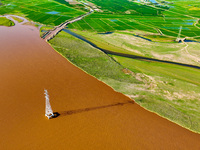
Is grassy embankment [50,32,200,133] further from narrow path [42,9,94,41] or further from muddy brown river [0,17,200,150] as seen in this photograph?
narrow path [42,9,94,41]

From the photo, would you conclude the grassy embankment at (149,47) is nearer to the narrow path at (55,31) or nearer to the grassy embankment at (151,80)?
the grassy embankment at (151,80)

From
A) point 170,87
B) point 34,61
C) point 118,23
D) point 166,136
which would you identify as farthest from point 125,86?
point 118,23

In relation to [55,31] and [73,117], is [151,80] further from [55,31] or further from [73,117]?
[55,31]

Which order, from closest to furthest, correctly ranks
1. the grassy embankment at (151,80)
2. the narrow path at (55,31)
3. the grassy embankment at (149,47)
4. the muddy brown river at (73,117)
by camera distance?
1. the muddy brown river at (73,117)
2. the grassy embankment at (151,80)
3. the grassy embankment at (149,47)
4. the narrow path at (55,31)

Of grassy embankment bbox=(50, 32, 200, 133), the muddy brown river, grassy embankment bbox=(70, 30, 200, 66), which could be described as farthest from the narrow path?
the muddy brown river

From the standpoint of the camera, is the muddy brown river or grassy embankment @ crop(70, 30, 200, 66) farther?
grassy embankment @ crop(70, 30, 200, 66)

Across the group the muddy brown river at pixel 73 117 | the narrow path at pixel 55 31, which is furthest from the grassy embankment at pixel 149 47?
the muddy brown river at pixel 73 117
